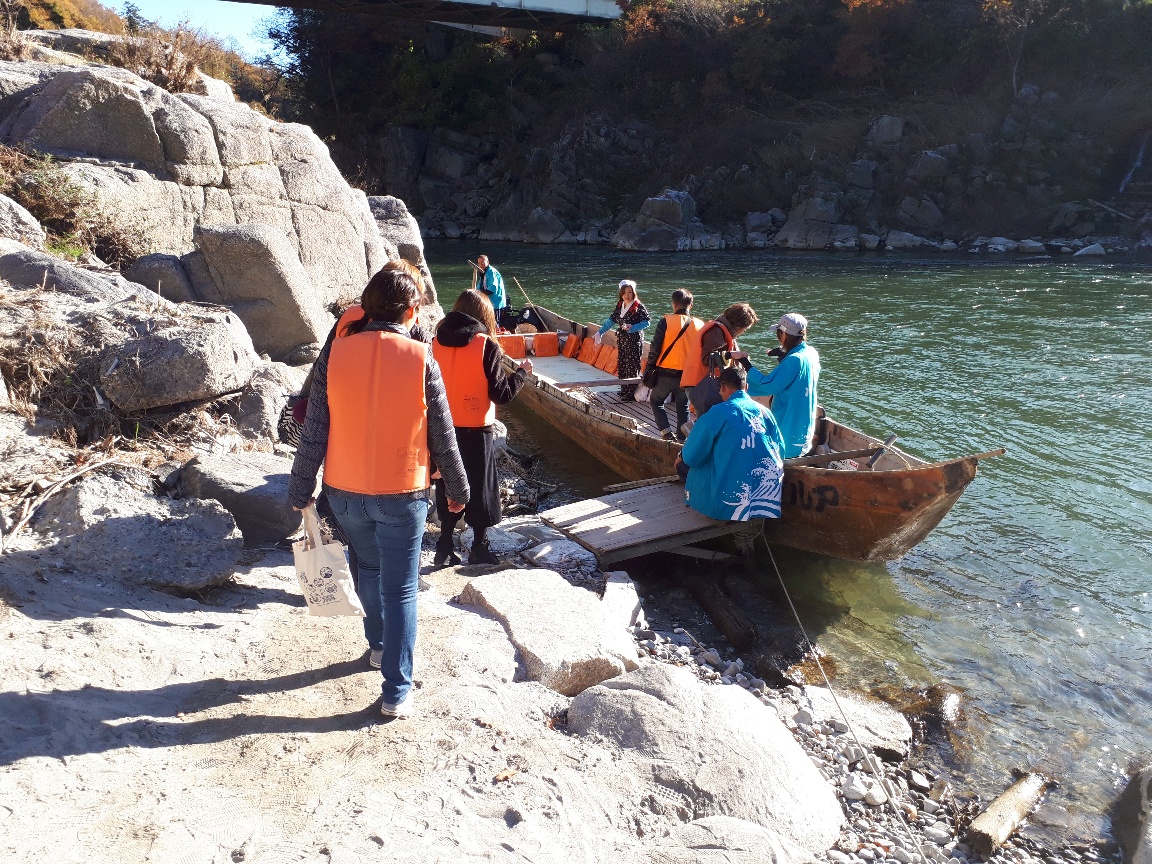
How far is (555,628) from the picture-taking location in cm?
461

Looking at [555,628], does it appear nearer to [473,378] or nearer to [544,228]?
[473,378]

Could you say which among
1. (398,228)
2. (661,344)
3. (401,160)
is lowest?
(661,344)

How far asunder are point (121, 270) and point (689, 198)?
2933cm

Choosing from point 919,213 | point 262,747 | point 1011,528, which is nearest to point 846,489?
point 1011,528

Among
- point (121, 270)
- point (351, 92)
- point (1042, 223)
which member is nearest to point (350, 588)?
point (121, 270)

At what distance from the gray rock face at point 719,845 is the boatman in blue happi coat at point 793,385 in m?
4.00

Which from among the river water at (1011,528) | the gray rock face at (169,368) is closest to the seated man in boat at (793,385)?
the river water at (1011,528)

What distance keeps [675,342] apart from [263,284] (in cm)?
413

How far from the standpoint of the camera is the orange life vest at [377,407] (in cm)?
330

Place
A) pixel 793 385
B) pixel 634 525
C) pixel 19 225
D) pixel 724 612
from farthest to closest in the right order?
1. pixel 19 225
2. pixel 793 385
3. pixel 634 525
4. pixel 724 612

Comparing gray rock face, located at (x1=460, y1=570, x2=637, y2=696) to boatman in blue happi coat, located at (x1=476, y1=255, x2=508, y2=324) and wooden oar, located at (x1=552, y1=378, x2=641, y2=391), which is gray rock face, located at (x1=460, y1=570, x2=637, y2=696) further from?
boatman in blue happi coat, located at (x1=476, y1=255, x2=508, y2=324)

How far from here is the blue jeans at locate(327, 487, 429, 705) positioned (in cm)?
338

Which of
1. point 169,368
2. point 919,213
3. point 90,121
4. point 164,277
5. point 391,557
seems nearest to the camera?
point 391,557

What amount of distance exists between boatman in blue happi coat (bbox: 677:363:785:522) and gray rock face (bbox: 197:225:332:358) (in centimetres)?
462
